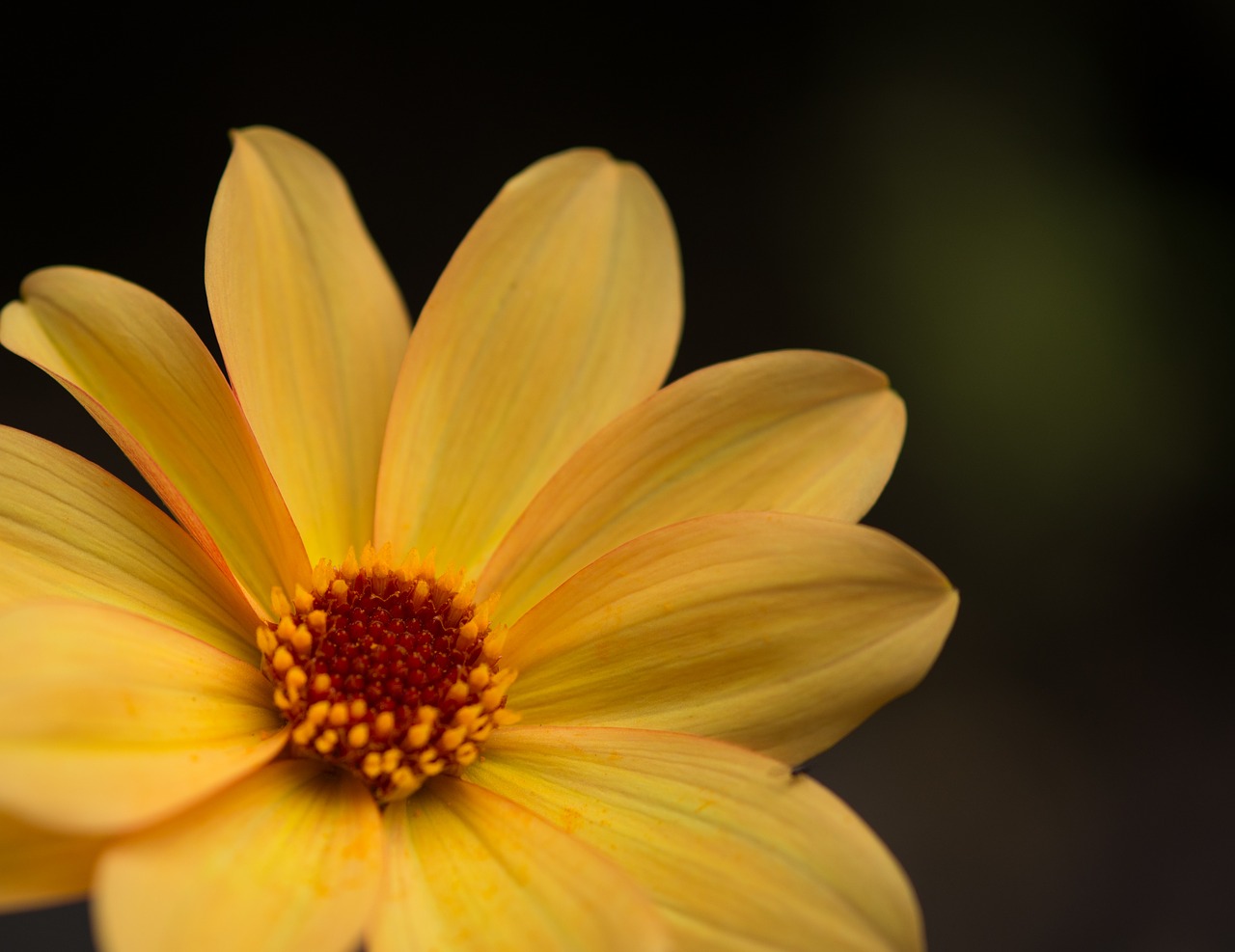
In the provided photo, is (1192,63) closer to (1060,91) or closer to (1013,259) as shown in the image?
(1060,91)

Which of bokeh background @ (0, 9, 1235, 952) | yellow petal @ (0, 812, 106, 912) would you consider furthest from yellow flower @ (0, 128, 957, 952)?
bokeh background @ (0, 9, 1235, 952)

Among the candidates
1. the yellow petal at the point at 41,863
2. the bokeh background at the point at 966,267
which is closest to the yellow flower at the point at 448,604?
the yellow petal at the point at 41,863

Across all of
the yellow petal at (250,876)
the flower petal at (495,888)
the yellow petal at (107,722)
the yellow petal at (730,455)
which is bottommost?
the flower petal at (495,888)

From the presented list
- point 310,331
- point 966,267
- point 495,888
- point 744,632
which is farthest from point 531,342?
point 966,267

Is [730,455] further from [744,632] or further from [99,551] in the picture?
[99,551]

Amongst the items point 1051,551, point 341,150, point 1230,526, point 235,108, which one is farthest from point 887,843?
point 235,108

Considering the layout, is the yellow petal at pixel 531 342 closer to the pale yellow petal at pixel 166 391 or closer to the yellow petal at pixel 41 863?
the pale yellow petal at pixel 166 391
